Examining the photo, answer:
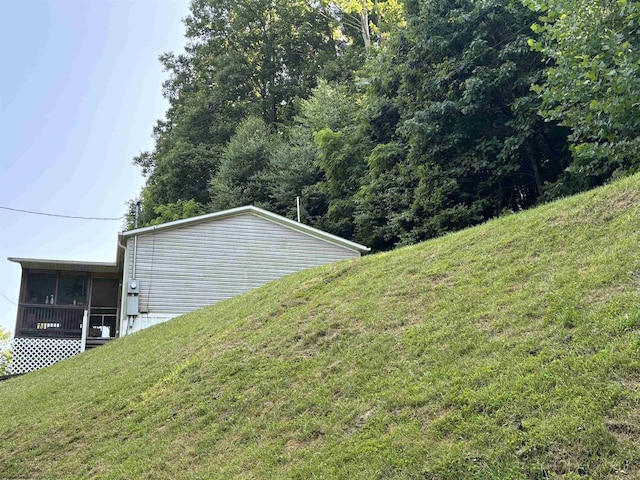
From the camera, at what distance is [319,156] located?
2180 centimetres

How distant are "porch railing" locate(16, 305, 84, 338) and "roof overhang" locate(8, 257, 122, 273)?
50.9 inches

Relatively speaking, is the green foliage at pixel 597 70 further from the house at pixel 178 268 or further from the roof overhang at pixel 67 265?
the roof overhang at pixel 67 265

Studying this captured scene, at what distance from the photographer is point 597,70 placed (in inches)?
354

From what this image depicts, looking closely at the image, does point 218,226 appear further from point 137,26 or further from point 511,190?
point 137,26

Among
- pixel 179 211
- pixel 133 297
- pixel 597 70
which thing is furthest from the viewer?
pixel 179 211

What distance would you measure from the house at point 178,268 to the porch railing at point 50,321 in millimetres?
28

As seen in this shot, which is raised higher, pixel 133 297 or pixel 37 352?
pixel 133 297

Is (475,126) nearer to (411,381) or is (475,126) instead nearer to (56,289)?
(411,381)

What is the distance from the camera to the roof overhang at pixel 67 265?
16459 mm

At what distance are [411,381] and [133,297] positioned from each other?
11.6 metres

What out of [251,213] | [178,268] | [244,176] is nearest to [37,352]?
[178,268]

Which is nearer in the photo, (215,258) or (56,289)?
(215,258)

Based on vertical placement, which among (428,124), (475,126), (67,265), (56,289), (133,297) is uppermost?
(428,124)

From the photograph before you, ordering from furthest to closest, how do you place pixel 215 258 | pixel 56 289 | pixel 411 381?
pixel 56 289 → pixel 215 258 → pixel 411 381
